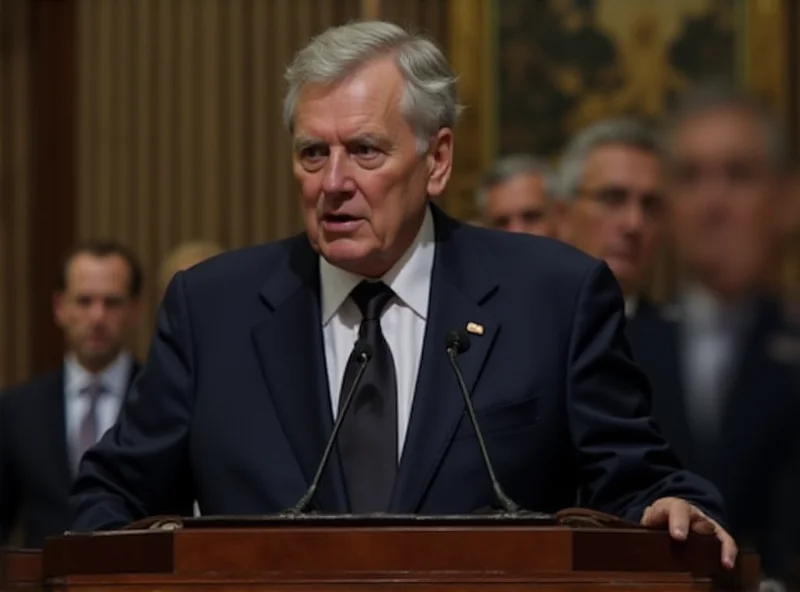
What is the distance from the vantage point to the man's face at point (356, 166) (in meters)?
4.14

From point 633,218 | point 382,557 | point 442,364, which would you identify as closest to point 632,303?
point 633,218

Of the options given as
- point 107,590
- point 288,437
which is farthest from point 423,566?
point 288,437

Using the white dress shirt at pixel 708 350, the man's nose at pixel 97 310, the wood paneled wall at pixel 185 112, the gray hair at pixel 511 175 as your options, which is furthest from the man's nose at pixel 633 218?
the wood paneled wall at pixel 185 112

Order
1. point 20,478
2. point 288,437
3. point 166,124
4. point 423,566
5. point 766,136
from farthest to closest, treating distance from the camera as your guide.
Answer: point 166,124, point 20,478, point 288,437, point 423,566, point 766,136

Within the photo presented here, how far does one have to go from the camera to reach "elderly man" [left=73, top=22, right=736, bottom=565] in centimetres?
405

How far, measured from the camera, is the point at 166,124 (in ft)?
34.3

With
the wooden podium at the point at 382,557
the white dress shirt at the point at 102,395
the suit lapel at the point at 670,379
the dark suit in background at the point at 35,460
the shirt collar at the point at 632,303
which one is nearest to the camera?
the wooden podium at the point at 382,557

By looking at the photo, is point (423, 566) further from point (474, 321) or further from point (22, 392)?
point (22, 392)

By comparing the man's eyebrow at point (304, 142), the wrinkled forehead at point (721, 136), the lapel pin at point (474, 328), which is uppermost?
the wrinkled forehead at point (721, 136)

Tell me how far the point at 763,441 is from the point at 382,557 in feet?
2.56

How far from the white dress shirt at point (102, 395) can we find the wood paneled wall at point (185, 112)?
261 cm

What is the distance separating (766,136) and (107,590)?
1.36 m

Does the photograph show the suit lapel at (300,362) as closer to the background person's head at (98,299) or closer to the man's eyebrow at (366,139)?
the man's eyebrow at (366,139)

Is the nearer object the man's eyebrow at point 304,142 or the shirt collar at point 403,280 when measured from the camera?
the man's eyebrow at point 304,142
